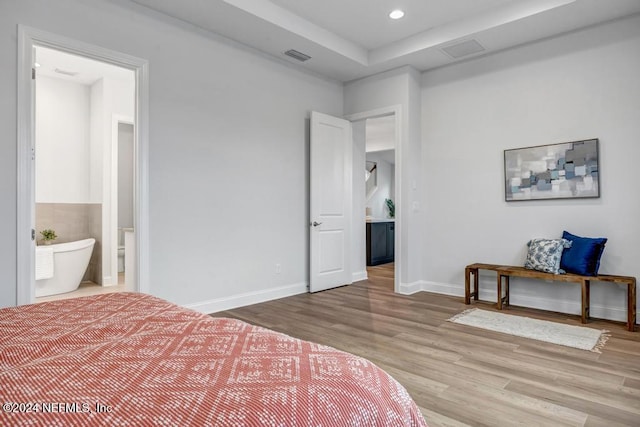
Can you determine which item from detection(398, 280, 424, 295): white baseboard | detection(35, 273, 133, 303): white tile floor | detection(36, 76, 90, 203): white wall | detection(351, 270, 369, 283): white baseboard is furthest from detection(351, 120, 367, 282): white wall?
detection(36, 76, 90, 203): white wall

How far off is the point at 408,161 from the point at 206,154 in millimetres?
2451

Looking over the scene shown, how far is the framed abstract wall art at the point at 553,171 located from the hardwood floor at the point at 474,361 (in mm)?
1253

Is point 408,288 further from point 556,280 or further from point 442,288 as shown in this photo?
point 556,280

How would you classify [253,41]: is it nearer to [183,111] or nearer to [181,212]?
[183,111]

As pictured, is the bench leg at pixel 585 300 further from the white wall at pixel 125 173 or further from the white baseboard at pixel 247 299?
the white wall at pixel 125 173

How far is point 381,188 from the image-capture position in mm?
10758

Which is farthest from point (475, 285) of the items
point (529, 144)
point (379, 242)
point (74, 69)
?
point (74, 69)

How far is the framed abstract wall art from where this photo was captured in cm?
387

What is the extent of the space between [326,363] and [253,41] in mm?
3956

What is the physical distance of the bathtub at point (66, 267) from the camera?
483cm

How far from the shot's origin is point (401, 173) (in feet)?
16.2

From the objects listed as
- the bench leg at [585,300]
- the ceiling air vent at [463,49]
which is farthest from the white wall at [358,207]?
the bench leg at [585,300]

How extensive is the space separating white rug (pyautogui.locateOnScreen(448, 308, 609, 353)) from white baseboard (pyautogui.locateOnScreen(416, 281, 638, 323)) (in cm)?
50

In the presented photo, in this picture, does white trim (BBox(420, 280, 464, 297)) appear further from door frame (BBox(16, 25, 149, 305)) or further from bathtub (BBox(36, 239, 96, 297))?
bathtub (BBox(36, 239, 96, 297))
